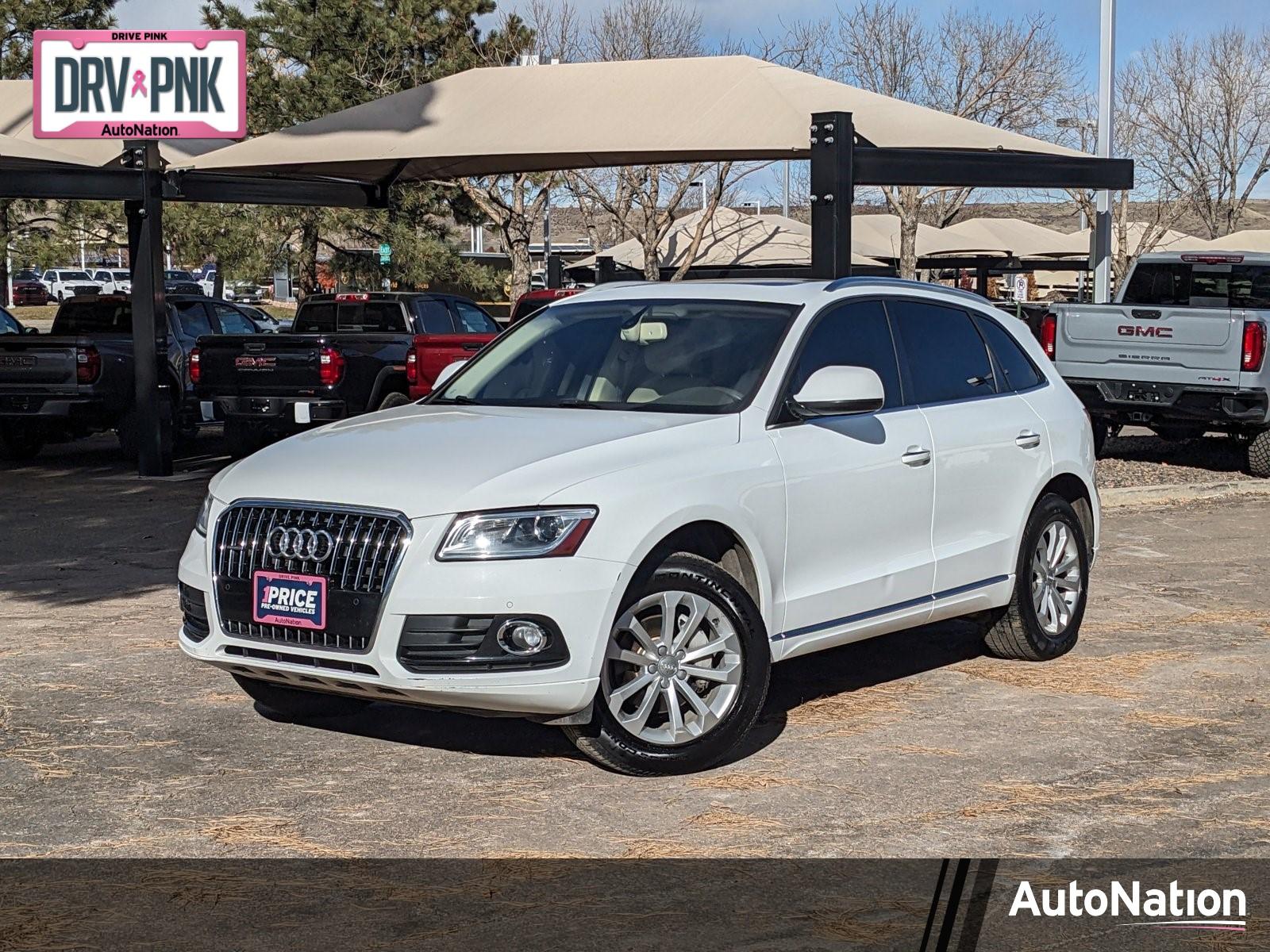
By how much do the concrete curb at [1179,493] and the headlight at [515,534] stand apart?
28.9ft

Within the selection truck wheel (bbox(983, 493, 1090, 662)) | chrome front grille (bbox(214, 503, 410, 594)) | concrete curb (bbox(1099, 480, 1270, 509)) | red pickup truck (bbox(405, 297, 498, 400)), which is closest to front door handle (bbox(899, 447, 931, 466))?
truck wheel (bbox(983, 493, 1090, 662))

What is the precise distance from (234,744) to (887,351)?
313cm

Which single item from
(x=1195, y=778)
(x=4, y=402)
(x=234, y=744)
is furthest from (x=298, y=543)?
(x=4, y=402)

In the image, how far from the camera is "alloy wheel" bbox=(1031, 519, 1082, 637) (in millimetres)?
7902

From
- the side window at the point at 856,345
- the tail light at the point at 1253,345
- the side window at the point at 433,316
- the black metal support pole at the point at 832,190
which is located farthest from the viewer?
the side window at the point at 433,316

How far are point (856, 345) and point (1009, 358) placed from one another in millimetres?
1261

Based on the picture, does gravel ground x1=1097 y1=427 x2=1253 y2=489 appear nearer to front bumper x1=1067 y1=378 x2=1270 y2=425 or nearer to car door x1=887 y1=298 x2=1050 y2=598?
front bumper x1=1067 y1=378 x2=1270 y2=425

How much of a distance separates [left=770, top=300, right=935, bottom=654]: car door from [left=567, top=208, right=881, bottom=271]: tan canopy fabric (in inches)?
921

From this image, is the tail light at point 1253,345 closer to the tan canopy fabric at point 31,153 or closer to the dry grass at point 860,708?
the dry grass at point 860,708

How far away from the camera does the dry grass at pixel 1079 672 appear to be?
739cm

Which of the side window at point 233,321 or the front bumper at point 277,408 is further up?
the side window at point 233,321

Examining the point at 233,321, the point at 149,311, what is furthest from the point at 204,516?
the point at 233,321

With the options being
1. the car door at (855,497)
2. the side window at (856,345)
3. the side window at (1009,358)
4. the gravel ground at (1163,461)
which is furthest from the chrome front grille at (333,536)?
the gravel ground at (1163,461)

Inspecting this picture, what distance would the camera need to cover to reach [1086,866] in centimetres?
498
